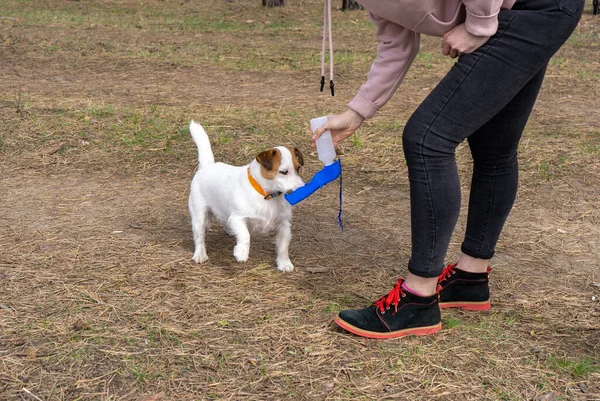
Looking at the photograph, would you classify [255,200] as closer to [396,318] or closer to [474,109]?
[396,318]

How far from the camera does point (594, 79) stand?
28.1 feet

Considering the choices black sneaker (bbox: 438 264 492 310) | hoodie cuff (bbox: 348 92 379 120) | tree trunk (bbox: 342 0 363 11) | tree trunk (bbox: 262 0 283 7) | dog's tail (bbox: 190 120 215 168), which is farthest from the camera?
tree trunk (bbox: 262 0 283 7)

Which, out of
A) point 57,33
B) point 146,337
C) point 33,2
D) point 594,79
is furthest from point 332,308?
point 33,2

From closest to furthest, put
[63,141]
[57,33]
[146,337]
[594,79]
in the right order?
[146,337] < [63,141] < [594,79] < [57,33]

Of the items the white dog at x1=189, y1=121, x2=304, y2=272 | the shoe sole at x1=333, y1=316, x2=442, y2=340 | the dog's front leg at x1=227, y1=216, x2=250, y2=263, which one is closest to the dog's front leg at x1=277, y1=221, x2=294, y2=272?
the white dog at x1=189, y1=121, x2=304, y2=272

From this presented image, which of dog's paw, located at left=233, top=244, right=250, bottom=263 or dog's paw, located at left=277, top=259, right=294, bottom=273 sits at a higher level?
dog's paw, located at left=233, top=244, right=250, bottom=263

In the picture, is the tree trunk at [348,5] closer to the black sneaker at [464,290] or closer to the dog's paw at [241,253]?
the dog's paw at [241,253]

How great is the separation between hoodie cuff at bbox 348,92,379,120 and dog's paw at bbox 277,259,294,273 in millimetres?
1223

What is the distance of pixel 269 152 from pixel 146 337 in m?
1.22

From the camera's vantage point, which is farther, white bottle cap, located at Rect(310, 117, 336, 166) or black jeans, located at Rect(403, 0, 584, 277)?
white bottle cap, located at Rect(310, 117, 336, 166)

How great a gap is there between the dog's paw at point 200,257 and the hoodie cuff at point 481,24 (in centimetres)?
209

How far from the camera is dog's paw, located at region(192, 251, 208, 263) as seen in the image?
154 inches

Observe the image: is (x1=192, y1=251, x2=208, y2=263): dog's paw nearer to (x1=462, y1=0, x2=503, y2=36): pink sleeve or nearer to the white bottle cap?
the white bottle cap

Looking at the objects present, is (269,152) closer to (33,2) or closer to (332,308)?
(332,308)
